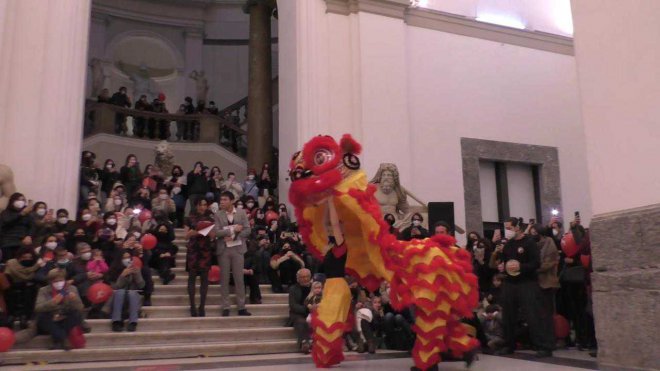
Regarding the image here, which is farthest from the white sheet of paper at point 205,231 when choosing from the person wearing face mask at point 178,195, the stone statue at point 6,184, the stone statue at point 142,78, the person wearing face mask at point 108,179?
the stone statue at point 142,78

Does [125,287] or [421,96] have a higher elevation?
[421,96]

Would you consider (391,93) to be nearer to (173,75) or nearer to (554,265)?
(554,265)

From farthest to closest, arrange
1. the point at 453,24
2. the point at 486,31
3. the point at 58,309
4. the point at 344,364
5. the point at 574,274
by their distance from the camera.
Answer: the point at 486,31, the point at 453,24, the point at 574,274, the point at 58,309, the point at 344,364

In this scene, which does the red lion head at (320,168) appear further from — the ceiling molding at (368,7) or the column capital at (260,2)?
the column capital at (260,2)

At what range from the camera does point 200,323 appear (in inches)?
307

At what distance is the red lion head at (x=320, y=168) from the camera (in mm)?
5539

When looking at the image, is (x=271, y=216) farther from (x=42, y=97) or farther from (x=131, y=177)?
(x=42, y=97)

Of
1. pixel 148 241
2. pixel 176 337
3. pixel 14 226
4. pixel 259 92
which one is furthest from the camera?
pixel 259 92

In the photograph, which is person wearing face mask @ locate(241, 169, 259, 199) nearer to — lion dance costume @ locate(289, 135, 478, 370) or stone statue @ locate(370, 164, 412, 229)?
stone statue @ locate(370, 164, 412, 229)

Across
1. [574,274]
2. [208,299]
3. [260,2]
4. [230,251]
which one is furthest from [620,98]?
[260,2]

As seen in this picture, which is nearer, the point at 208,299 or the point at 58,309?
the point at 58,309

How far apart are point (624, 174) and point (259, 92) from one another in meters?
11.7

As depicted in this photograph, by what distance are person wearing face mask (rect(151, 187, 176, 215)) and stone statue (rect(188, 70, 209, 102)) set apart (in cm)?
1151

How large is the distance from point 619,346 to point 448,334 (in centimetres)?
149
